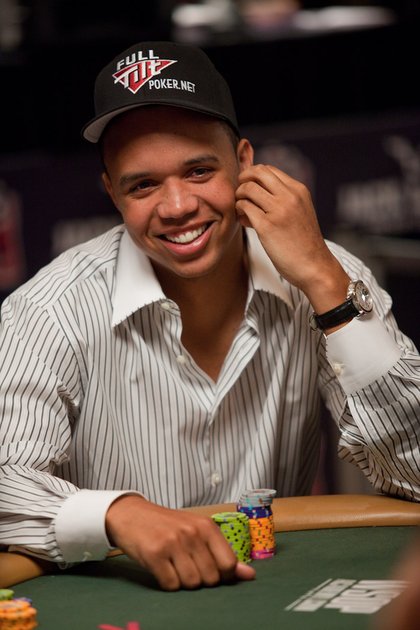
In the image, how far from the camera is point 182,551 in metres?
2.20

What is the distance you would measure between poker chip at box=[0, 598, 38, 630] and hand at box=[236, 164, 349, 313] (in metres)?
1.00

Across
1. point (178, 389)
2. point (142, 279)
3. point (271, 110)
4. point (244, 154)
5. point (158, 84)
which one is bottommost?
→ point (178, 389)

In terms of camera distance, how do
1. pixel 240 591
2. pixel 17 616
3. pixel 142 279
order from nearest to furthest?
pixel 17 616, pixel 240 591, pixel 142 279

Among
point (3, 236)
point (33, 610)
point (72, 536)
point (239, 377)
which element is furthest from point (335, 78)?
Answer: point (33, 610)

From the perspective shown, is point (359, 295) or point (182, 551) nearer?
point (182, 551)

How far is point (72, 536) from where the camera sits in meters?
2.35

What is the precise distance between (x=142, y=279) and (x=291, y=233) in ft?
1.21

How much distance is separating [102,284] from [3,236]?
1910mm

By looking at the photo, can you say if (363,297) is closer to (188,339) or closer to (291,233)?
(291,233)

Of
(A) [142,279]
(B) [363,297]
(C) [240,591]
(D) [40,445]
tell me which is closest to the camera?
(C) [240,591]

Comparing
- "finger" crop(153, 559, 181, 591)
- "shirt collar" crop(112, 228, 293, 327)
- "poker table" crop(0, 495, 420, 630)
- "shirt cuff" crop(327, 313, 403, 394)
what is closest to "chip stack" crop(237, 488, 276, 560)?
"poker table" crop(0, 495, 420, 630)

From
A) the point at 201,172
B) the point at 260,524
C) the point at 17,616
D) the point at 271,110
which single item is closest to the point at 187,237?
the point at 201,172

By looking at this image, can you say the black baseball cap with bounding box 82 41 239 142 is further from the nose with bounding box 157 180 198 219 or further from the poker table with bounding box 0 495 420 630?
the poker table with bounding box 0 495 420 630

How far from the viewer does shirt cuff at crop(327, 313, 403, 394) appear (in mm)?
2633
